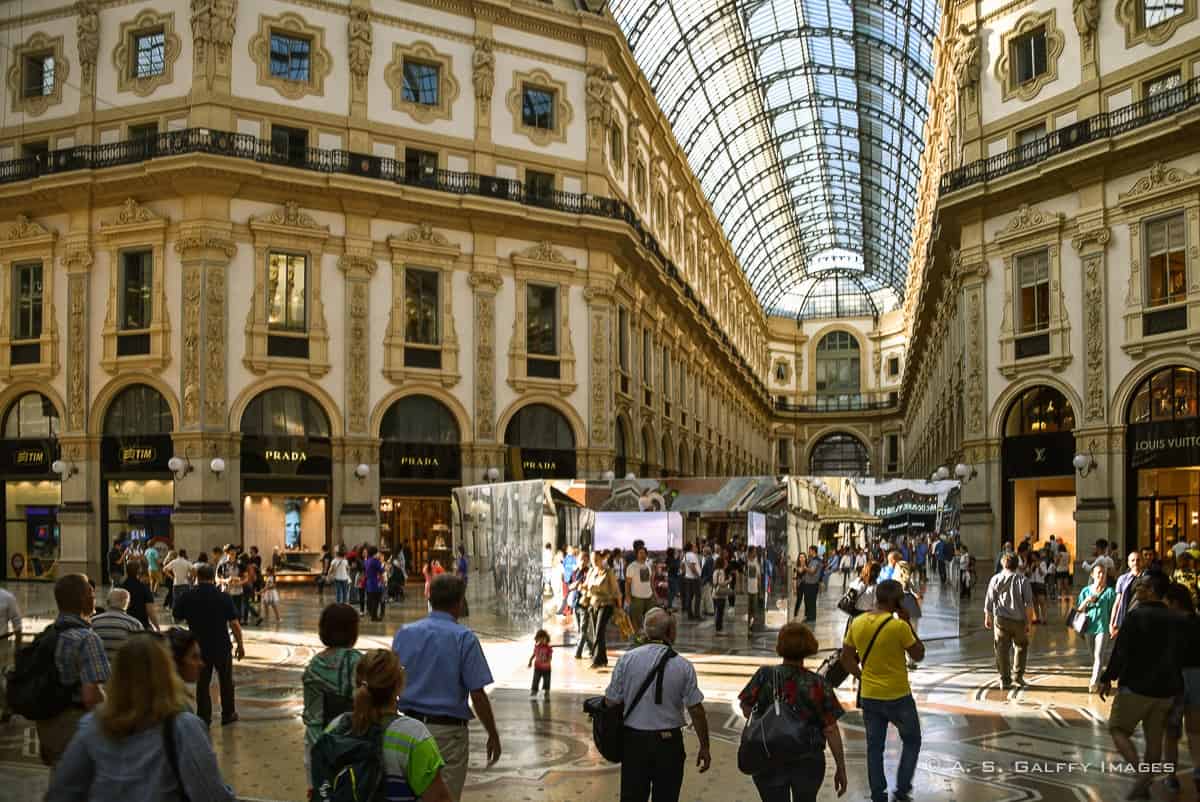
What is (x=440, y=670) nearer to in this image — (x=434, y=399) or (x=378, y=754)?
(x=378, y=754)

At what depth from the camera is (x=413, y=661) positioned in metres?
6.61

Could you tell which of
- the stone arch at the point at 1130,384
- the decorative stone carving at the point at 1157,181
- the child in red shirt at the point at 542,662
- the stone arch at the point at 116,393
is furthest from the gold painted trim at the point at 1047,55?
the child in red shirt at the point at 542,662

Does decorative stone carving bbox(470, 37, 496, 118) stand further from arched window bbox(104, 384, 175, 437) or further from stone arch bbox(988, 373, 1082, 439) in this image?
stone arch bbox(988, 373, 1082, 439)

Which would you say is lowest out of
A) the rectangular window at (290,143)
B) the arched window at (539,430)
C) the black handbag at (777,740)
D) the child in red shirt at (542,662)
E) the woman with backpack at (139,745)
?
the child in red shirt at (542,662)

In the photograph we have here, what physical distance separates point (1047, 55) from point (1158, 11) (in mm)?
3446

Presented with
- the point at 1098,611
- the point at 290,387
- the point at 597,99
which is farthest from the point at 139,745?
the point at 597,99

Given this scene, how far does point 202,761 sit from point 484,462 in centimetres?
3222

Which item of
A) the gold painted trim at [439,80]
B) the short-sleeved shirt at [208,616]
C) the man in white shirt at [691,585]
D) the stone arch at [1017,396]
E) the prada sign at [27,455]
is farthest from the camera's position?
the gold painted trim at [439,80]

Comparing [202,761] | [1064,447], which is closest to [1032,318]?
[1064,447]

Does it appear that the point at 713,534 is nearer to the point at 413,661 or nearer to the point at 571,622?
the point at 571,622

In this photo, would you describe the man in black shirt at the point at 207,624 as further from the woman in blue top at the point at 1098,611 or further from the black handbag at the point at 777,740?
the woman in blue top at the point at 1098,611

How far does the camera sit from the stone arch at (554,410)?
1458 inches

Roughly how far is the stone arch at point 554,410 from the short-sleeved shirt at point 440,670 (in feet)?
A: 99.2

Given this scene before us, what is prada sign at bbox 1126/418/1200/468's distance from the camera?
2980 centimetres
